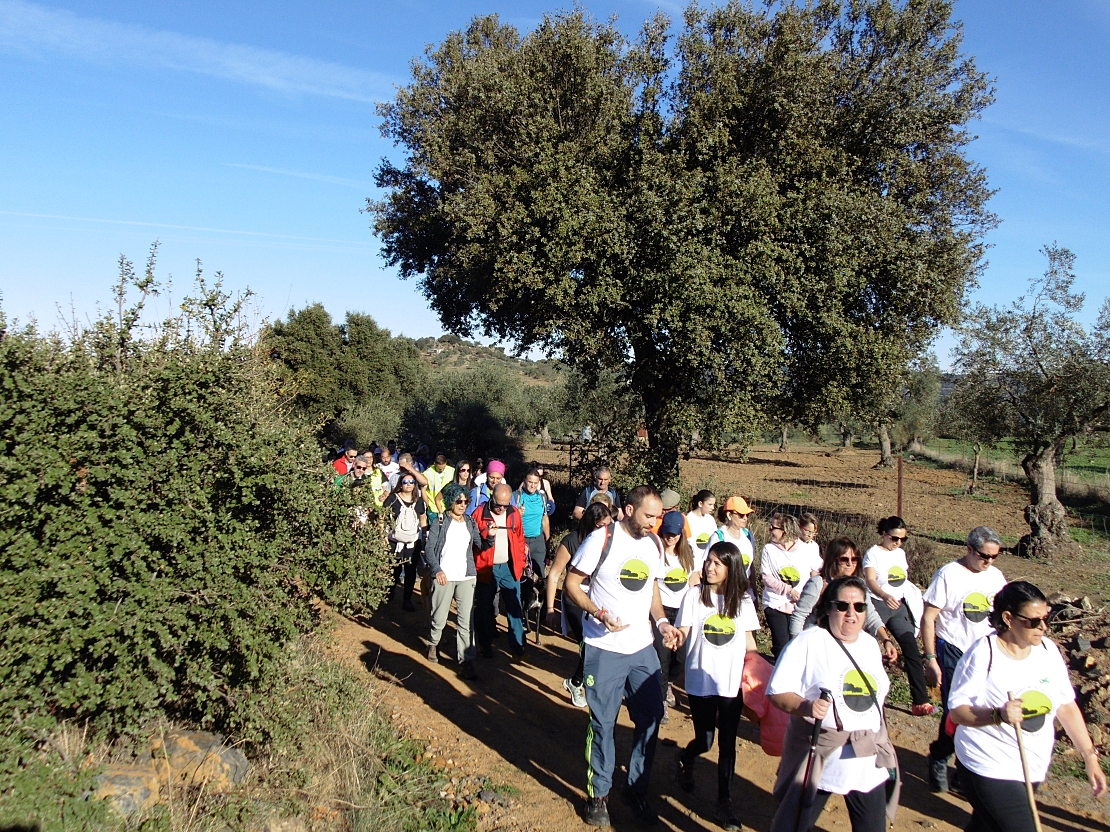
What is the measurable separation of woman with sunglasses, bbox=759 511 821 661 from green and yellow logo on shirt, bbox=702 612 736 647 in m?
1.81

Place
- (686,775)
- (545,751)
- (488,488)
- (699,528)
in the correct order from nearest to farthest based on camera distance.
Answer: (686,775) < (545,751) < (699,528) < (488,488)

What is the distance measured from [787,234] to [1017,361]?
5355 mm

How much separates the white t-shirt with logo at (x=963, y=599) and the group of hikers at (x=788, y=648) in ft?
0.04

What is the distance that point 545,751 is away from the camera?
630 cm

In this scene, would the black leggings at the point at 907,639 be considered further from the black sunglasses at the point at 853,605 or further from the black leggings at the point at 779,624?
the black sunglasses at the point at 853,605

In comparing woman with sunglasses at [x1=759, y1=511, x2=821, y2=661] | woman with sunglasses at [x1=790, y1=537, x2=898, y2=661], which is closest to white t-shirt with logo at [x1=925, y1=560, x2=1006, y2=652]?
woman with sunglasses at [x1=790, y1=537, x2=898, y2=661]

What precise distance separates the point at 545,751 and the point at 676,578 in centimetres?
179

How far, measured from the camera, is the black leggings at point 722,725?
5.11m

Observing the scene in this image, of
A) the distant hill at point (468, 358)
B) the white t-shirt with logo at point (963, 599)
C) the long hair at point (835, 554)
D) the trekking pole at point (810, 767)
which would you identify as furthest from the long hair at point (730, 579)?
the distant hill at point (468, 358)

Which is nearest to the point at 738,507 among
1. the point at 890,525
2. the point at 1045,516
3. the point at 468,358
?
the point at 890,525

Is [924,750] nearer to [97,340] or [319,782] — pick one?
[319,782]

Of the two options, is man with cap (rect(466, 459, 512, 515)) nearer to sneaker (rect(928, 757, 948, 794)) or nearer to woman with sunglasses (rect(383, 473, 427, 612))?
woman with sunglasses (rect(383, 473, 427, 612))

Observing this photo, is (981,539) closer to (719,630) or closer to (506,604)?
(719,630)

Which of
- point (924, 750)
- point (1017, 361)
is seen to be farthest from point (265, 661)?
point (1017, 361)
